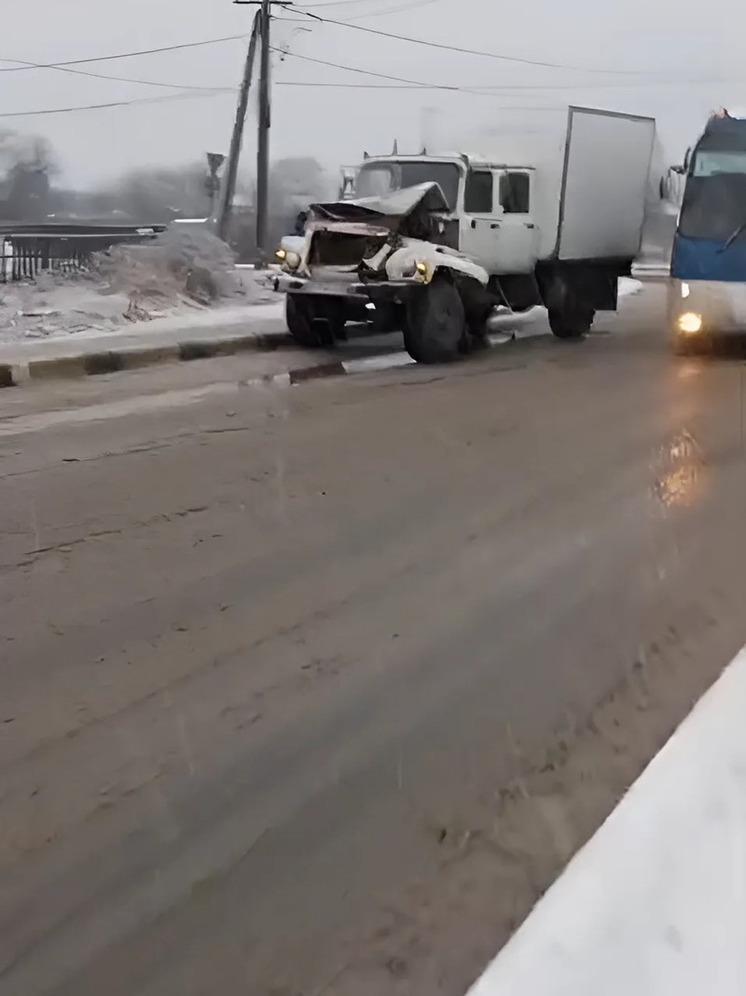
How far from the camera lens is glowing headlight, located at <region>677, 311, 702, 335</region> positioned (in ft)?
43.8

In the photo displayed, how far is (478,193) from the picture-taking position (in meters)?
13.8

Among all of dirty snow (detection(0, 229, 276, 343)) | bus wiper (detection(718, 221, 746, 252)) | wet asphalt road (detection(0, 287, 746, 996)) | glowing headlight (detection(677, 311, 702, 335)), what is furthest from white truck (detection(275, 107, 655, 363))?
wet asphalt road (detection(0, 287, 746, 996))

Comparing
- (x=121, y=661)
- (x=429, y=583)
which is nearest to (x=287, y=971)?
(x=121, y=661)

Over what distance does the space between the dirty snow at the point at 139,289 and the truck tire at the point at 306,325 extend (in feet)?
8.84

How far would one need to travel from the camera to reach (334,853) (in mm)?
2963

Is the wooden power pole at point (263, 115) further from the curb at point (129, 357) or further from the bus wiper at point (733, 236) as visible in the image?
the bus wiper at point (733, 236)

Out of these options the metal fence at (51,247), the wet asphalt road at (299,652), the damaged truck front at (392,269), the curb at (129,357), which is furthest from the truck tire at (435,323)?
the metal fence at (51,247)

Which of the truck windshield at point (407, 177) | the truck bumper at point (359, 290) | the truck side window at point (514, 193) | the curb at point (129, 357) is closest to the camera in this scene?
the curb at point (129, 357)

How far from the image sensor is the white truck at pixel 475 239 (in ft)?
41.3

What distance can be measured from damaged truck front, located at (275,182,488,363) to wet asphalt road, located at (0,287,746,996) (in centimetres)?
386

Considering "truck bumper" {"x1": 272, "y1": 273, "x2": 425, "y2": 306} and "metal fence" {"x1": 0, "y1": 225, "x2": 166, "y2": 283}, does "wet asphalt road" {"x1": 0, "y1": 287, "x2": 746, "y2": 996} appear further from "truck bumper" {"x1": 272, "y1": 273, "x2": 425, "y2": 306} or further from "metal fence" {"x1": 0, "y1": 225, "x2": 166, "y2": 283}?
"metal fence" {"x1": 0, "y1": 225, "x2": 166, "y2": 283}

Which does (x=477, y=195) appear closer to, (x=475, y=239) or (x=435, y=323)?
(x=475, y=239)

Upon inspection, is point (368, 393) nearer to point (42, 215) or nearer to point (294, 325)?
point (294, 325)

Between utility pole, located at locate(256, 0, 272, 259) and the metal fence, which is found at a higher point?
utility pole, located at locate(256, 0, 272, 259)
